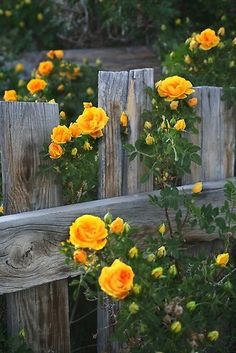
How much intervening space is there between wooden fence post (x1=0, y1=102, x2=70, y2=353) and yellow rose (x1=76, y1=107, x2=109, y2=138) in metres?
0.10

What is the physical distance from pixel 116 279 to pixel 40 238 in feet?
1.77

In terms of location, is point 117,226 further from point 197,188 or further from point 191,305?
point 197,188

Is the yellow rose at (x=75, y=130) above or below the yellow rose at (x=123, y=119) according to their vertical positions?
below

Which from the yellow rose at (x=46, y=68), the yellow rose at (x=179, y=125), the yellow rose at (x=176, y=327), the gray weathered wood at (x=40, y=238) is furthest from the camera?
the yellow rose at (x=46, y=68)

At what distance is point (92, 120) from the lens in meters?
2.17

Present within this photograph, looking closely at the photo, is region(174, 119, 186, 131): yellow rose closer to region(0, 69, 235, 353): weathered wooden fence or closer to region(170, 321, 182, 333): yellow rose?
region(0, 69, 235, 353): weathered wooden fence

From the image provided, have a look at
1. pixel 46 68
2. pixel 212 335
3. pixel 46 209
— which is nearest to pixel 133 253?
pixel 212 335

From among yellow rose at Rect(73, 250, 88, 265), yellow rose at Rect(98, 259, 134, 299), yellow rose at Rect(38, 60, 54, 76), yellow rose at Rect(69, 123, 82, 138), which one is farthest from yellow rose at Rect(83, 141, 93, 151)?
yellow rose at Rect(38, 60, 54, 76)

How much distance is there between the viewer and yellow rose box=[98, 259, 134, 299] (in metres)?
1.68

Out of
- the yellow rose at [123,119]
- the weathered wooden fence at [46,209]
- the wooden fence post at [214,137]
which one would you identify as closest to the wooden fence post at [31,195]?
the weathered wooden fence at [46,209]

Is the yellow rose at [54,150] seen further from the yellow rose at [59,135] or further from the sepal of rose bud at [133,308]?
the sepal of rose bud at [133,308]

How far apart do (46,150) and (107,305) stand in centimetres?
56

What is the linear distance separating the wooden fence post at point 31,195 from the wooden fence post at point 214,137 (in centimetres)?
63

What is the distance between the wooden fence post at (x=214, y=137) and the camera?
2553mm
